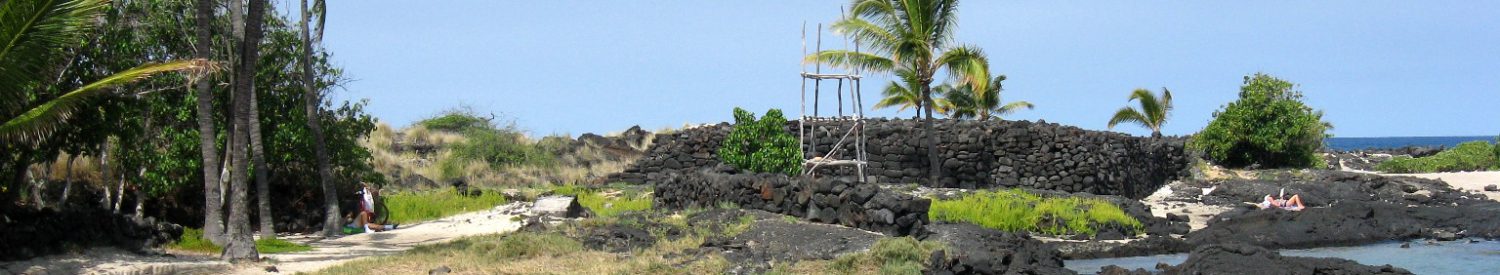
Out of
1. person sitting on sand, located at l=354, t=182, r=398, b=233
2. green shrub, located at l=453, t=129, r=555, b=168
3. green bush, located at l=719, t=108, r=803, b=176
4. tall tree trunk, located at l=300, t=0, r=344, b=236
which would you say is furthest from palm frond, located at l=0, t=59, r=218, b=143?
green shrub, located at l=453, t=129, r=555, b=168

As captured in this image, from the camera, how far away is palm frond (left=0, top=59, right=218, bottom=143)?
13.1 meters

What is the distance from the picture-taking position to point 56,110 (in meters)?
13.5

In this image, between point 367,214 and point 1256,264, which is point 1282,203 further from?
point 367,214

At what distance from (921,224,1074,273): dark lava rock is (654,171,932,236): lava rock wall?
0.43m

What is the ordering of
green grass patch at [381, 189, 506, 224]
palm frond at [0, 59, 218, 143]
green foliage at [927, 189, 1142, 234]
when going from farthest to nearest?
green grass patch at [381, 189, 506, 224] → green foliage at [927, 189, 1142, 234] → palm frond at [0, 59, 218, 143]

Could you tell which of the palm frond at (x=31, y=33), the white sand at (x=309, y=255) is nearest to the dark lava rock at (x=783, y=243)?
the white sand at (x=309, y=255)

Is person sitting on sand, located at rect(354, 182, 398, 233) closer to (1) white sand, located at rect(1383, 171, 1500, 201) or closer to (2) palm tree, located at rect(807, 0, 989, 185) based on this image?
(2) palm tree, located at rect(807, 0, 989, 185)

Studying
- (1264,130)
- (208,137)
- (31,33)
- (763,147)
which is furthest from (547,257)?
(1264,130)

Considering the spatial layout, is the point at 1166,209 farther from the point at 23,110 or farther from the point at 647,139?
the point at 23,110

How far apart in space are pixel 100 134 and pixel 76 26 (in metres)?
2.28

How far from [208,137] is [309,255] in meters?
1.91

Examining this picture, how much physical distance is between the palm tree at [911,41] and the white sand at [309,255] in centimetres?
802

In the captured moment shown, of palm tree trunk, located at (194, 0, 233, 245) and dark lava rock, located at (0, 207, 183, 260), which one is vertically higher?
palm tree trunk, located at (194, 0, 233, 245)

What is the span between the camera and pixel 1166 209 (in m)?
27.7
